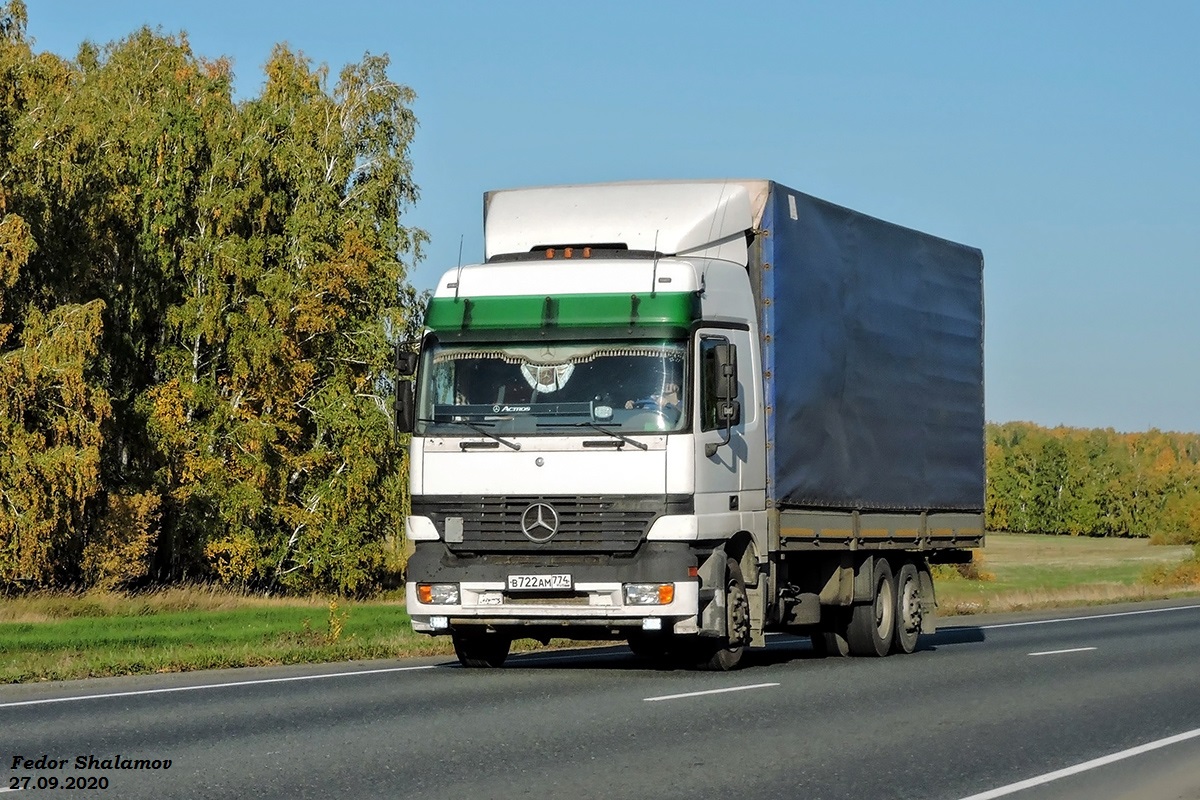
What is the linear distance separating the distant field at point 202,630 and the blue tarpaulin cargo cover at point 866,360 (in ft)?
16.7

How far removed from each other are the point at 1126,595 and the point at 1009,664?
1164 inches

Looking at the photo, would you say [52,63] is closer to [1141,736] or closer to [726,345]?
[726,345]

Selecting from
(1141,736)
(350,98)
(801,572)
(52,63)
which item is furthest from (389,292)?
(1141,736)

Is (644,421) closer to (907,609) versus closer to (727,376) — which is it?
(727,376)

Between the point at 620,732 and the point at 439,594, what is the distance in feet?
14.5

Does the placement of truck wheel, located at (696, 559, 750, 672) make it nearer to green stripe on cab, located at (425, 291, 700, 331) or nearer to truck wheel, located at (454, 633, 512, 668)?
→ truck wheel, located at (454, 633, 512, 668)

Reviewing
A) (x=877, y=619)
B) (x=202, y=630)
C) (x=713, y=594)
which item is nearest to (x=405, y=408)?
(x=713, y=594)

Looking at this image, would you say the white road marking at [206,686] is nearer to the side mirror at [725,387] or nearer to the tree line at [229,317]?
the side mirror at [725,387]

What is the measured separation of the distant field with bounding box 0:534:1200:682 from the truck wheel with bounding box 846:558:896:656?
4.24 meters

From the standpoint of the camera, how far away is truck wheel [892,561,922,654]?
815 inches

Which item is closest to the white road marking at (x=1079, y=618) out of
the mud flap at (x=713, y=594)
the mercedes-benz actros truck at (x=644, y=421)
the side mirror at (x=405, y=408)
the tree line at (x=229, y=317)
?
the mercedes-benz actros truck at (x=644, y=421)

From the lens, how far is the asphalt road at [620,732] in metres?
9.59

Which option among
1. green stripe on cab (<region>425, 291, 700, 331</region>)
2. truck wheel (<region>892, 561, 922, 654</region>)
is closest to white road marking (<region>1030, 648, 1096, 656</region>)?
truck wheel (<region>892, 561, 922, 654</region>)

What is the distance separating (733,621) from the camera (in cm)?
1633
